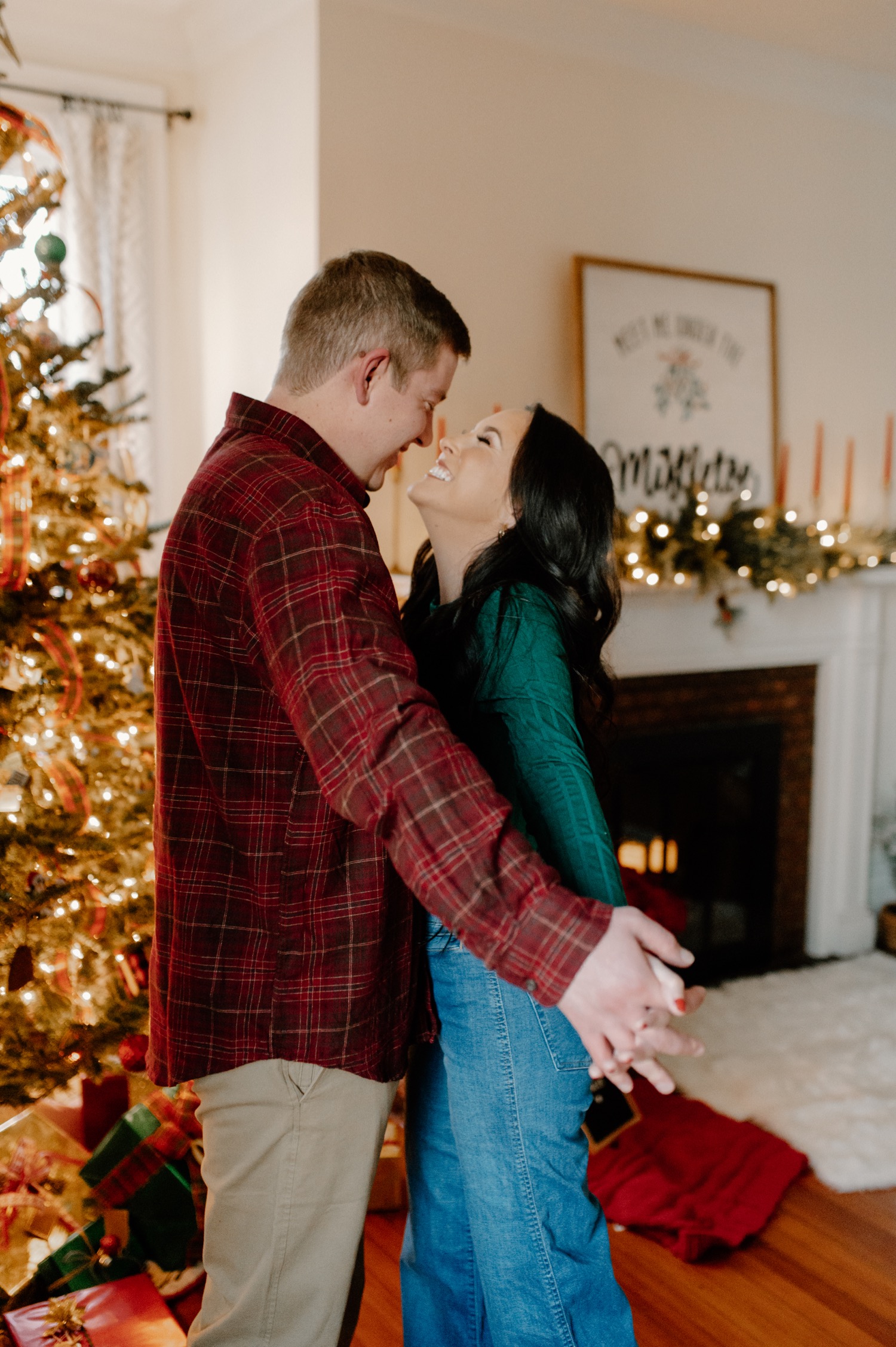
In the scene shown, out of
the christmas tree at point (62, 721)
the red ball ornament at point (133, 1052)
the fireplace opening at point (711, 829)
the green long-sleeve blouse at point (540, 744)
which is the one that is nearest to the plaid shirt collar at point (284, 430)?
the green long-sleeve blouse at point (540, 744)

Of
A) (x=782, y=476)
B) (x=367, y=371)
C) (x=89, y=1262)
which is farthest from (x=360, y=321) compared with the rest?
(x=782, y=476)

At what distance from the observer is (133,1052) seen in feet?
6.75

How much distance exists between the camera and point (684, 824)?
3.46 m

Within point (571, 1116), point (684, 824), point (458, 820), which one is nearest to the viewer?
point (458, 820)

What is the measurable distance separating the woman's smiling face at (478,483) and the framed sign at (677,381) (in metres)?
1.48

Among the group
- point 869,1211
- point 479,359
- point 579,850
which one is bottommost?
point 869,1211

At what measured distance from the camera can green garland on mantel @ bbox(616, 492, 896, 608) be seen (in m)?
2.99

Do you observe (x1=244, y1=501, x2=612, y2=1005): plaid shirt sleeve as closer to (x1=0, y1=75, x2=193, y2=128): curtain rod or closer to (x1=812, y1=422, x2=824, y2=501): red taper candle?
(x1=0, y1=75, x2=193, y2=128): curtain rod

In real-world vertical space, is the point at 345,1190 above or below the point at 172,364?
below

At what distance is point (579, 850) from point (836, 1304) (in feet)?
4.69

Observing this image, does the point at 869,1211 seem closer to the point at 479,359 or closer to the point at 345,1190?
the point at 345,1190

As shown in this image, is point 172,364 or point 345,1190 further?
point 172,364

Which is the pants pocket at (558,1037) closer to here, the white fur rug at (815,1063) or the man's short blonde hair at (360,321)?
the man's short blonde hair at (360,321)

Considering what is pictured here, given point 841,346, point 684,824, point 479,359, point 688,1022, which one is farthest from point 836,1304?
point 841,346
